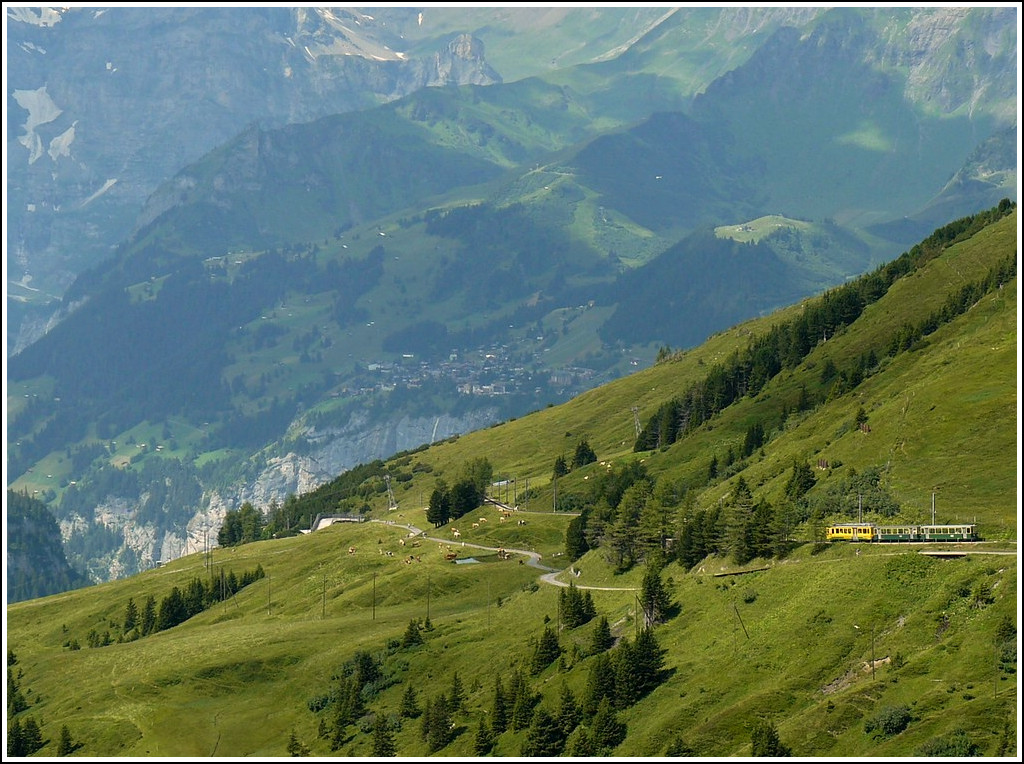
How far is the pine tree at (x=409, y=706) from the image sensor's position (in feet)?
627

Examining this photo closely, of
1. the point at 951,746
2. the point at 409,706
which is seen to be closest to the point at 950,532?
the point at 951,746

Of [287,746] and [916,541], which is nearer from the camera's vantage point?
[916,541]

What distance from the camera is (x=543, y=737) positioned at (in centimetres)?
16412

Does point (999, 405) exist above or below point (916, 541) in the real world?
above

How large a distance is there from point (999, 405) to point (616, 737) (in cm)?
6673

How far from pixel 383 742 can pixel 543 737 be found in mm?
23520

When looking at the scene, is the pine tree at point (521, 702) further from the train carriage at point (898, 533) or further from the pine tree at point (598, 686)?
the train carriage at point (898, 533)

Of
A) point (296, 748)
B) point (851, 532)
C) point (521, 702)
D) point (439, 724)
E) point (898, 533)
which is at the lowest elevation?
point (296, 748)

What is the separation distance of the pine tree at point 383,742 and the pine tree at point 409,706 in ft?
17.7

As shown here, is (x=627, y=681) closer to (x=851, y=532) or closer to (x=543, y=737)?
(x=543, y=737)

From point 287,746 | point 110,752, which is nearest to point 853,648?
point 287,746

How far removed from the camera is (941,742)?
13100 centimetres

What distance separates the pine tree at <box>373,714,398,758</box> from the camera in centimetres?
17862

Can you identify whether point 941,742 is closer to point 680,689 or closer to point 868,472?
point 680,689
